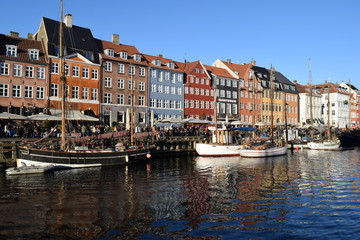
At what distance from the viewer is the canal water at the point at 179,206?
1224cm

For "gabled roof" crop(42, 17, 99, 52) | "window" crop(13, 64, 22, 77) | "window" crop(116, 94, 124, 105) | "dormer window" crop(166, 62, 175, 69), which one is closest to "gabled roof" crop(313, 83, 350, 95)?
"dormer window" crop(166, 62, 175, 69)

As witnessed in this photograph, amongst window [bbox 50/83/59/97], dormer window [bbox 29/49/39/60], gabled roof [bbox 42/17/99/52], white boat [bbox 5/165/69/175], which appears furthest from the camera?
gabled roof [bbox 42/17/99/52]

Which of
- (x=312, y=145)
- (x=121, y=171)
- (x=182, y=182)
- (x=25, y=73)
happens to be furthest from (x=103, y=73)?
(x=312, y=145)

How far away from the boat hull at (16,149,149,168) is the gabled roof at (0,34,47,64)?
740 inches

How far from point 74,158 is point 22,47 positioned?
21.9 meters

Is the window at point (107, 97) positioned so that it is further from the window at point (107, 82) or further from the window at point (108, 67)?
the window at point (108, 67)

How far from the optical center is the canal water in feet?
40.2

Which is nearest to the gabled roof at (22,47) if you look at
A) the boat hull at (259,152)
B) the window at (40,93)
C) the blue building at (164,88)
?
the window at (40,93)

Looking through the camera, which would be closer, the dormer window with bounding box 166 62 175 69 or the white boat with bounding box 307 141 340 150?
the white boat with bounding box 307 141 340 150

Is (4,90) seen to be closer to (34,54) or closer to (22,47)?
(34,54)

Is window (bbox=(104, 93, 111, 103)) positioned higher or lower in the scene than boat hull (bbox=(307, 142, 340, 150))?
higher

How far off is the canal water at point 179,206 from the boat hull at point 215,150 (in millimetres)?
16450

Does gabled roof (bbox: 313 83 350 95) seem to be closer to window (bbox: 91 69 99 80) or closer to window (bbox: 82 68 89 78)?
window (bbox: 91 69 99 80)

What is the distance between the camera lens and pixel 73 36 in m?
47.4
